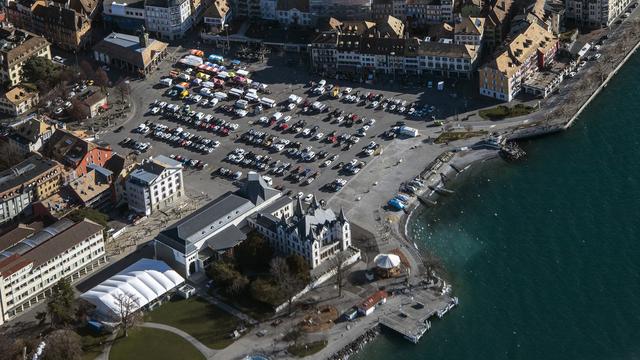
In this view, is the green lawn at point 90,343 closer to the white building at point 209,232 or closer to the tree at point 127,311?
the tree at point 127,311

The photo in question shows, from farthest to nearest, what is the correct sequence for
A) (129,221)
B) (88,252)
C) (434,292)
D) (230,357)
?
(129,221), (88,252), (434,292), (230,357)

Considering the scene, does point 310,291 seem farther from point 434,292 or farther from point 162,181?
point 162,181

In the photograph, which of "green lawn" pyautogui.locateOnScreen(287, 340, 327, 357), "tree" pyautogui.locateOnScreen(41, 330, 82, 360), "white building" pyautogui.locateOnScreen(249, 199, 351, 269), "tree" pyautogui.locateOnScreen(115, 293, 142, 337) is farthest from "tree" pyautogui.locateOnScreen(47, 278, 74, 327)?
"green lawn" pyautogui.locateOnScreen(287, 340, 327, 357)

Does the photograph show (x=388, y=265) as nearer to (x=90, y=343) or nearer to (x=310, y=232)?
(x=310, y=232)

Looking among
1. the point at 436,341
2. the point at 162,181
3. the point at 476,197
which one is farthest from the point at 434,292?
the point at 162,181

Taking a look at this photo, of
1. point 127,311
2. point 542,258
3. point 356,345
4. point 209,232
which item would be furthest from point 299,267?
point 542,258

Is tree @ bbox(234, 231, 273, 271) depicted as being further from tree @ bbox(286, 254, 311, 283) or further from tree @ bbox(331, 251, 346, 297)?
tree @ bbox(331, 251, 346, 297)

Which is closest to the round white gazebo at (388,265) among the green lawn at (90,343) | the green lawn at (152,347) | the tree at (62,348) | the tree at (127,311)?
the green lawn at (152,347)
